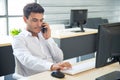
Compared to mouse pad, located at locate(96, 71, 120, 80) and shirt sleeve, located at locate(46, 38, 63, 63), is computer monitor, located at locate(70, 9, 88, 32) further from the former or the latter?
mouse pad, located at locate(96, 71, 120, 80)

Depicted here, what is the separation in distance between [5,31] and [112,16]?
398cm

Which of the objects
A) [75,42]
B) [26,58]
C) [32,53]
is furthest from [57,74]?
[75,42]

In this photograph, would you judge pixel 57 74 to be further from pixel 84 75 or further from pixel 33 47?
pixel 33 47

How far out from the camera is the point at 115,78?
1.61 meters

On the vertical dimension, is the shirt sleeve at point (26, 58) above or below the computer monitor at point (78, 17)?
below

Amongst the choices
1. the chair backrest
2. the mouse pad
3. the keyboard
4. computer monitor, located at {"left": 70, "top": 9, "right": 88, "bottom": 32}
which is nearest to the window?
computer monitor, located at {"left": 70, "top": 9, "right": 88, "bottom": 32}

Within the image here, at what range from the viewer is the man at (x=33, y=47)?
1902 mm

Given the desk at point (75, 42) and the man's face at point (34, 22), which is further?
the desk at point (75, 42)

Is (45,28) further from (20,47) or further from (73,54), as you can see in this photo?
(73,54)

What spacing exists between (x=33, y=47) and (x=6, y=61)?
125 centimetres

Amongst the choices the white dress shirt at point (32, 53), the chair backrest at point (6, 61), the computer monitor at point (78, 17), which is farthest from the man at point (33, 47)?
the computer monitor at point (78, 17)

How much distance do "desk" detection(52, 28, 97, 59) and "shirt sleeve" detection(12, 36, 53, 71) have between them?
5.18 ft

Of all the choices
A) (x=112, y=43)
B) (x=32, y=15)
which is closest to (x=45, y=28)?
(x=32, y=15)

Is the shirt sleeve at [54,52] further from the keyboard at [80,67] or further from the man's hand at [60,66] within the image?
the man's hand at [60,66]
